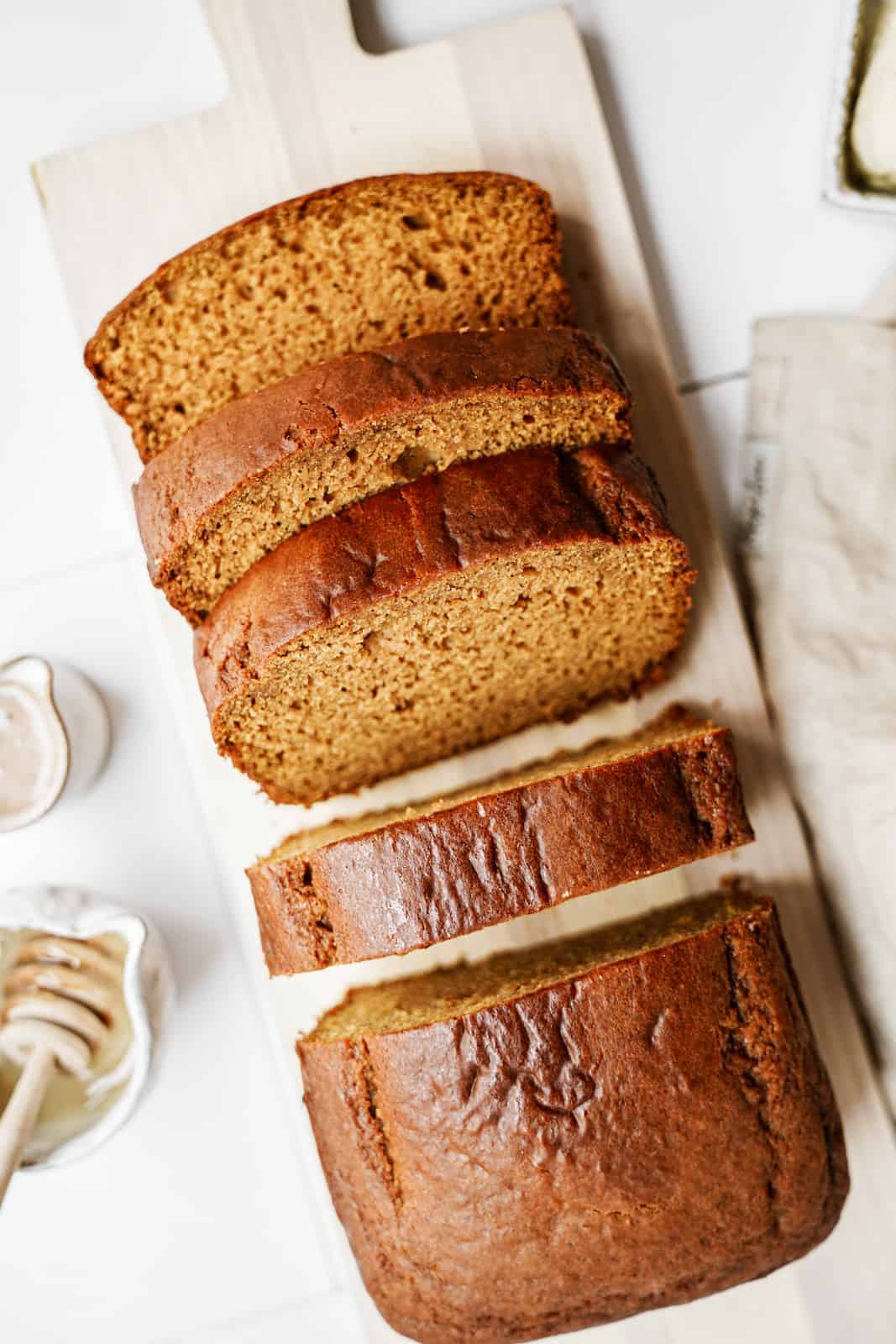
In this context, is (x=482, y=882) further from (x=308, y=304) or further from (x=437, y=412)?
(x=308, y=304)

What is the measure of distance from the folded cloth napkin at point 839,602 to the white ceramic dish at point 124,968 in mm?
1514

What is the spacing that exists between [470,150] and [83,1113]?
229cm

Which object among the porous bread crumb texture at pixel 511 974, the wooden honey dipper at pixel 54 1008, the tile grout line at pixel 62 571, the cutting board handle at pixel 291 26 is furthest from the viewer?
the tile grout line at pixel 62 571

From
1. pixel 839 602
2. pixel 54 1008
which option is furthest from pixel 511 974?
pixel 839 602

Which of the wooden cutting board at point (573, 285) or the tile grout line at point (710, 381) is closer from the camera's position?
the wooden cutting board at point (573, 285)

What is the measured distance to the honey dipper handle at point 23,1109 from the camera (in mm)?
2008

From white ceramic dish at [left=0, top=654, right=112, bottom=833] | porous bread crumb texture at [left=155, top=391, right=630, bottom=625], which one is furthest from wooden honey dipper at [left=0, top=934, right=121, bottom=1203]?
porous bread crumb texture at [left=155, top=391, right=630, bottom=625]

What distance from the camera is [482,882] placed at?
195cm

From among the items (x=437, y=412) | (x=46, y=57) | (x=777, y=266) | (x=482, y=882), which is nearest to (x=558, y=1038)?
(x=482, y=882)

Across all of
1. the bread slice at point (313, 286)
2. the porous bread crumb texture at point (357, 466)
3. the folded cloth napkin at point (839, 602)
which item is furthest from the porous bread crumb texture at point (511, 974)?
the bread slice at point (313, 286)

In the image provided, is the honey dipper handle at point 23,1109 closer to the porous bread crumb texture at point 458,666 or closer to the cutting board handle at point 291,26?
the porous bread crumb texture at point 458,666

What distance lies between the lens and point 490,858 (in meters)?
1.96

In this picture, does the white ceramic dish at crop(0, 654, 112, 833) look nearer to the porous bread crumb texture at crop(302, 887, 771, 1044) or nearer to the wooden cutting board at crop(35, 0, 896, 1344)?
the wooden cutting board at crop(35, 0, 896, 1344)

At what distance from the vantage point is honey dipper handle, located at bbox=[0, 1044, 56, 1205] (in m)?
2.01
